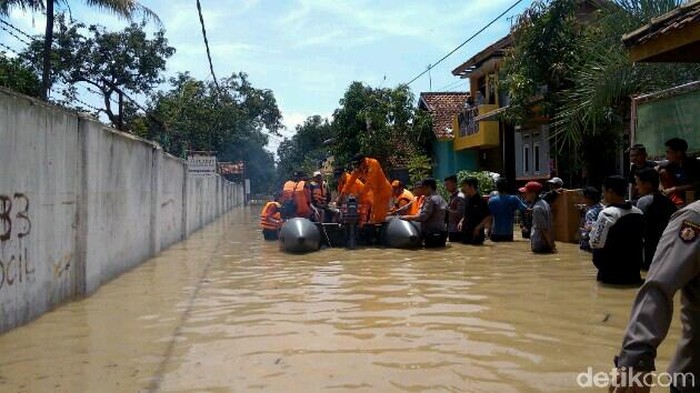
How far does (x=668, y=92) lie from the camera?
352 inches

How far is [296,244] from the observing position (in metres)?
12.5

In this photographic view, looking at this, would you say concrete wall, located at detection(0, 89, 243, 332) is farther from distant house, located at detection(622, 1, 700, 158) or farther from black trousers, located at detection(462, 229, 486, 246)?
distant house, located at detection(622, 1, 700, 158)

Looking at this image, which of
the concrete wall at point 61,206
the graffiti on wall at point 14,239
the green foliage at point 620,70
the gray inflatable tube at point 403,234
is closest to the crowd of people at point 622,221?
the gray inflatable tube at point 403,234

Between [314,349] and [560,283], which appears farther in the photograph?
[560,283]

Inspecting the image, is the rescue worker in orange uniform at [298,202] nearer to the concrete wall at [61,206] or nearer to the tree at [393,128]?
the concrete wall at [61,206]

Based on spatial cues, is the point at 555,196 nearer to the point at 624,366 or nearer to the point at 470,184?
the point at 470,184

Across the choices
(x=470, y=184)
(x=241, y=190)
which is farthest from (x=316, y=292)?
(x=241, y=190)

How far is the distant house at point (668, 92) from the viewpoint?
23.2 feet

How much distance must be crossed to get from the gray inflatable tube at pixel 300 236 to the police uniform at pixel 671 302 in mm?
10221

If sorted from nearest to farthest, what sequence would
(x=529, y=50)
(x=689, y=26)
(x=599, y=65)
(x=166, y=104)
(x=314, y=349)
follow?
(x=314, y=349), (x=689, y=26), (x=599, y=65), (x=529, y=50), (x=166, y=104)

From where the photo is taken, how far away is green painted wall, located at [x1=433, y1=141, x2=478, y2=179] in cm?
3105

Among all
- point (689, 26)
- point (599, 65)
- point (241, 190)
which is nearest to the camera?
point (689, 26)

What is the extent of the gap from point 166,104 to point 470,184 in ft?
106

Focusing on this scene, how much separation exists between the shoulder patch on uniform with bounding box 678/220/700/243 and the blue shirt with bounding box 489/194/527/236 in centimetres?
1083
